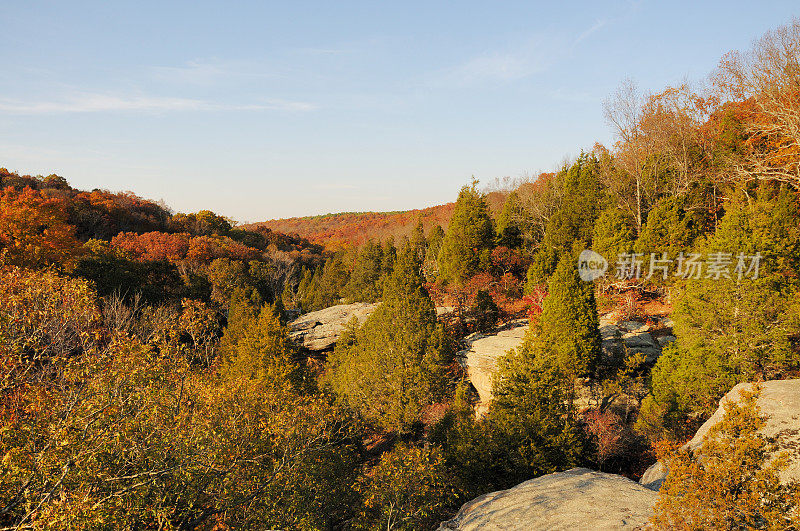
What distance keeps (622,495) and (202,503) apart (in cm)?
999

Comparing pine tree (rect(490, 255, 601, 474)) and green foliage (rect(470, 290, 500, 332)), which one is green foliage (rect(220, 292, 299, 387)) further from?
green foliage (rect(470, 290, 500, 332))

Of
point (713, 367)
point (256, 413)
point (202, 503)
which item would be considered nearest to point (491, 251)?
point (713, 367)

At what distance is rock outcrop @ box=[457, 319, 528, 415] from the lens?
20891mm

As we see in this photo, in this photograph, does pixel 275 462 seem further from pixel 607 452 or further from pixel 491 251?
pixel 491 251

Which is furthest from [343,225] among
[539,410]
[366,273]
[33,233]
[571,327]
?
[539,410]

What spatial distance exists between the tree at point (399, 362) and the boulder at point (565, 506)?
9145mm

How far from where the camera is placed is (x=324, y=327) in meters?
34.3

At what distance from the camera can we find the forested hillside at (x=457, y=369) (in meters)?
7.41

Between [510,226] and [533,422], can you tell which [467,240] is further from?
[533,422]

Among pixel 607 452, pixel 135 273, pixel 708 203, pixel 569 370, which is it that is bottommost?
pixel 607 452

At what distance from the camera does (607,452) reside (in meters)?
14.4

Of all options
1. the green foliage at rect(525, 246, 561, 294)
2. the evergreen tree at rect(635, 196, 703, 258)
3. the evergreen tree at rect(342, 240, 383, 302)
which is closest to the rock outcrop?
the green foliage at rect(525, 246, 561, 294)

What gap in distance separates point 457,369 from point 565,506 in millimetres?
14605

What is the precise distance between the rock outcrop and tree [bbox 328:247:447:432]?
187 cm
